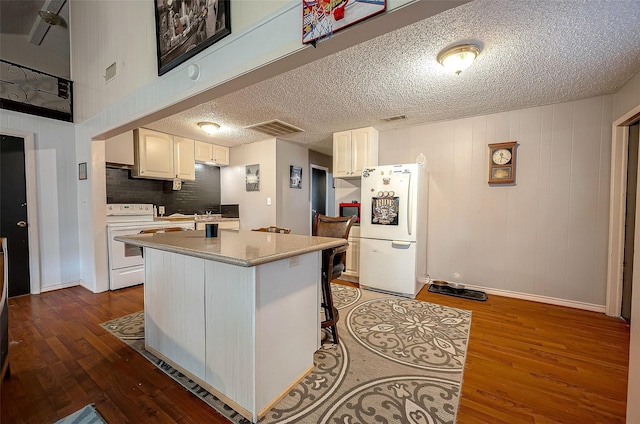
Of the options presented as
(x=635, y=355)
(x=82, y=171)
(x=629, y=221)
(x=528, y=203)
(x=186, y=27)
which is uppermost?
(x=186, y=27)

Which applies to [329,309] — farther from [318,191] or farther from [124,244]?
[318,191]

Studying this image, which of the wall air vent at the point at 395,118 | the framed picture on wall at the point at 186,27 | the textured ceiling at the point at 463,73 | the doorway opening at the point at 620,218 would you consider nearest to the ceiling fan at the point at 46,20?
the textured ceiling at the point at 463,73

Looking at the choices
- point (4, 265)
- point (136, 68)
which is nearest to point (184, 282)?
point (4, 265)

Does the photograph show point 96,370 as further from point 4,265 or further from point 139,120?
point 139,120

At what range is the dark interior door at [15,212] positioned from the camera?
2.96 m

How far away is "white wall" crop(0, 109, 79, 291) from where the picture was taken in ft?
10.5

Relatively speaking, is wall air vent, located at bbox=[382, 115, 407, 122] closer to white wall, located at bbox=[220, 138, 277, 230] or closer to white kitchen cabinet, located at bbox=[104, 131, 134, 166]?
white wall, located at bbox=[220, 138, 277, 230]

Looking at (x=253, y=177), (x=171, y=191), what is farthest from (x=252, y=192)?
(x=171, y=191)

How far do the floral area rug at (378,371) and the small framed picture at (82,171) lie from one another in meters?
2.09

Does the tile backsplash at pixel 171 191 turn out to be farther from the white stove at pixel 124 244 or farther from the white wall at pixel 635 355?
the white wall at pixel 635 355

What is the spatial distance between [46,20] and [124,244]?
10.6 feet

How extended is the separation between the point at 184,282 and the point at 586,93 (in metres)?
4.21

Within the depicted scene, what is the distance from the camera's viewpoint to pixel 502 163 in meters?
3.14

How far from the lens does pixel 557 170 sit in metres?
2.91
